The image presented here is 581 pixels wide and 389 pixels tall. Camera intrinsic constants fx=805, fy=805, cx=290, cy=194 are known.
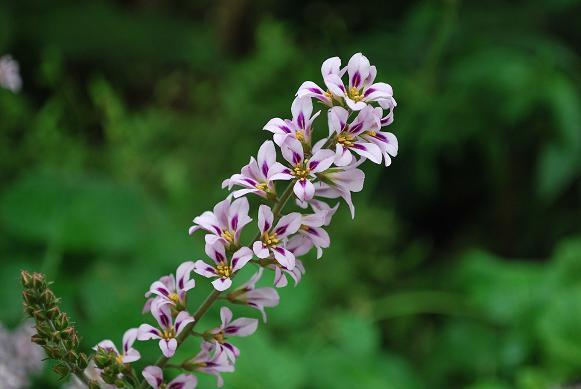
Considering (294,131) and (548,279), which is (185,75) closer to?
(548,279)

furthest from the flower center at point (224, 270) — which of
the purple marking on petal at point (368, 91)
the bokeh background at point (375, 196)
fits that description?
the bokeh background at point (375, 196)

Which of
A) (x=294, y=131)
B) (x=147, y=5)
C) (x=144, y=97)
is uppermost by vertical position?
(x=147, y=5)

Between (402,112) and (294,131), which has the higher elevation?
(402,112)

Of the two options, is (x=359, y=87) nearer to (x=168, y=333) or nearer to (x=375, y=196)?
(x=168, y=333)

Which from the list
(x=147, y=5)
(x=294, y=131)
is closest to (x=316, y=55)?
(x=147, y=5)

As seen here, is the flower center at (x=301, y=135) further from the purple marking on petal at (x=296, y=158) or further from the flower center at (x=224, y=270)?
the flower center at (x=224, y=270)

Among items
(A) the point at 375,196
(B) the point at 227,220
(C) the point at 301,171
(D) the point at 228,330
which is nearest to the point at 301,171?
(C) the point at 301,171
